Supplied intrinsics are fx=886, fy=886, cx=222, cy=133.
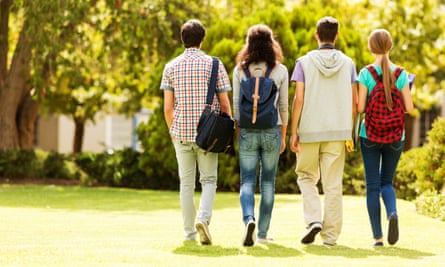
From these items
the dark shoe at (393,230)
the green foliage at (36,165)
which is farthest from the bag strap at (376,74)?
the green foliage at (36,165)

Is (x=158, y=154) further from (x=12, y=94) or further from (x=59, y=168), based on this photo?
(x=12, y=94)

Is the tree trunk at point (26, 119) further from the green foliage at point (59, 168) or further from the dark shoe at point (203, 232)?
the dark shoe at point (203, 232)

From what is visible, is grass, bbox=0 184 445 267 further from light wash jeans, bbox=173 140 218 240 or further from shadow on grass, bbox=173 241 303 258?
light wash jeans, bbox=173 140 218 240

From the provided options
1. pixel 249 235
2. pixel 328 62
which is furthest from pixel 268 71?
pixel 249 235

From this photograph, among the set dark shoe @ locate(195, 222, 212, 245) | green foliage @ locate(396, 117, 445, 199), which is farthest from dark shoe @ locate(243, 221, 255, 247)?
green foliage @ locate(396, 117, 445, 199)

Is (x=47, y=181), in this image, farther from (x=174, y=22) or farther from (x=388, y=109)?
(x=388, y=109)

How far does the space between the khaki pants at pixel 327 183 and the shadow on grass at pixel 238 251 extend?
44 centimetres

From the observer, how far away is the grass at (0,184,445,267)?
275 inches

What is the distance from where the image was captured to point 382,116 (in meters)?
7.91

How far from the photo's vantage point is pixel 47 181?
67.7 feet

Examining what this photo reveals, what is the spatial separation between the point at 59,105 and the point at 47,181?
29.7 ft

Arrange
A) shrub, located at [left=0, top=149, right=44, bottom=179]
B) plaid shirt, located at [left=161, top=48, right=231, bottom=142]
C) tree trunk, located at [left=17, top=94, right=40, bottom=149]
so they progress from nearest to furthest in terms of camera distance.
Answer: plaid shirt, located at [left=161, top=48, right=231, bottom=142] → shrub, located at [left=0, top=149, right=44, bottom=179] → tree trunk, located at [left=17, top=94, right=40, bottom=149]

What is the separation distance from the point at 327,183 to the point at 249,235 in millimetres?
897

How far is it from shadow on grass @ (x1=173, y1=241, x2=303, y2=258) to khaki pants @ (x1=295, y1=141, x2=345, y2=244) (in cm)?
44
